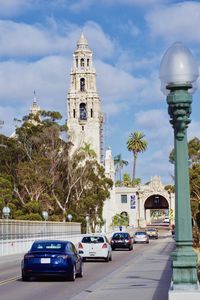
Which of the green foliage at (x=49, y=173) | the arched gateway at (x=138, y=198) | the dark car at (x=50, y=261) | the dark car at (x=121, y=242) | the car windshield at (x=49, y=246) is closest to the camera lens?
the dark car at (x=50, y=261)

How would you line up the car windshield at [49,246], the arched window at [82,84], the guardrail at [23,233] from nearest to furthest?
1. the car windshield at [49,246]
2. the guardrail at [23,233]
3. the arched window at [82,84]

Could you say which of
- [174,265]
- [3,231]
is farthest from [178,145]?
[3,231]

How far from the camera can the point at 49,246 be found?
76.8 ft

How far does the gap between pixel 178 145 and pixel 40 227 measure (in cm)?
4890

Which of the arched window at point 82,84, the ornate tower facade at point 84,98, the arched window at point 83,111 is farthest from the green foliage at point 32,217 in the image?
the arched window at point 82,84

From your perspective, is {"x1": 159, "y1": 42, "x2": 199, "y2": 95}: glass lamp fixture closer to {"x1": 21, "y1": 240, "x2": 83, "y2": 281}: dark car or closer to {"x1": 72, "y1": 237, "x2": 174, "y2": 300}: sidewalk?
{"x1": 72, "y1": 237, "x2": 174, "y2": 300}: sidewalk

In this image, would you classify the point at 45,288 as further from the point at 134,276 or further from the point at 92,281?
the point at 134,276

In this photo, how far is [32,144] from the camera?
86.1m

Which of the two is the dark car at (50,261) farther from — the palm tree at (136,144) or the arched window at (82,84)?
the palm tree at (136,144)

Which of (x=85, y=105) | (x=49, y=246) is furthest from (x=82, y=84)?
(x=49, y=246)

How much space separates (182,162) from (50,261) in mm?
12872

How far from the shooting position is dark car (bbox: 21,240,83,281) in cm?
2259

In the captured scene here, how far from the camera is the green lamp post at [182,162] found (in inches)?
410

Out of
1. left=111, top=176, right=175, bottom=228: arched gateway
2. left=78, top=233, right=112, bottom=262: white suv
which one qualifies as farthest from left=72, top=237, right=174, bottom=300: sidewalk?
left=111, top=176, right=175, bottom=228: arched gateway
